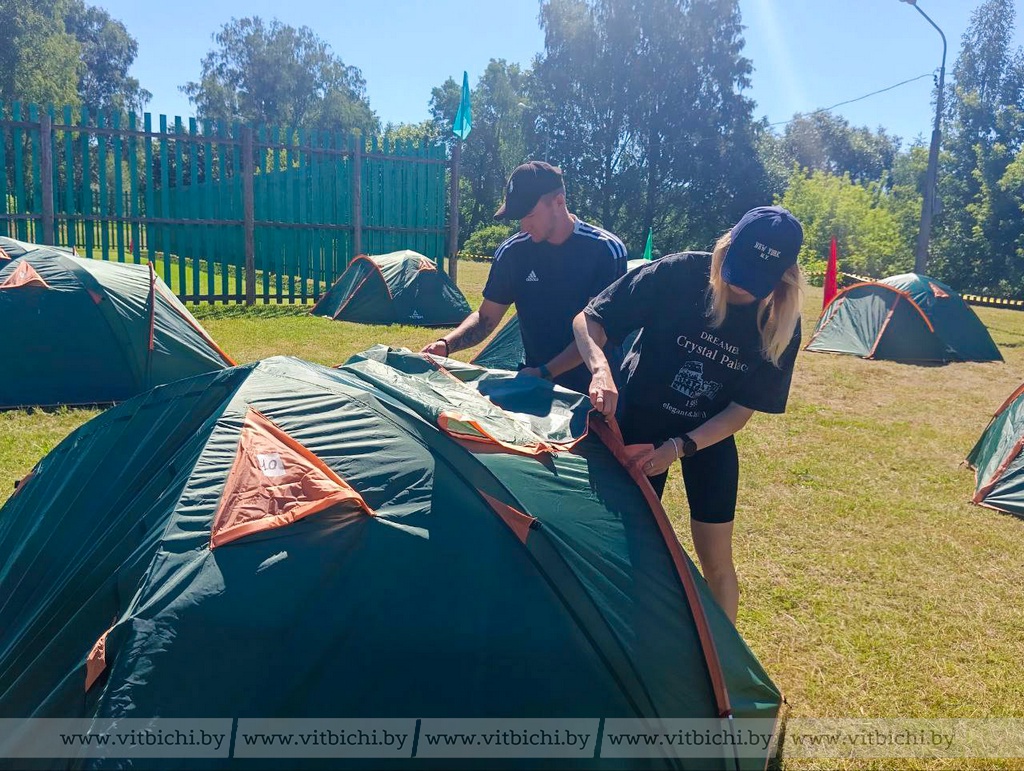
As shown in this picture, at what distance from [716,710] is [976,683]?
1852 mm

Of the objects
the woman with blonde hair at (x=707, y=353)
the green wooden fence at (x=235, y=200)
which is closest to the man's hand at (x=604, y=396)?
the woman with blonde hair at (x=707, y=353)

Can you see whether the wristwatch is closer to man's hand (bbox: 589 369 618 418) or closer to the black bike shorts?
the black bike shorts

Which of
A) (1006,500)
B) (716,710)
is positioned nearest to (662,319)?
(716,710)

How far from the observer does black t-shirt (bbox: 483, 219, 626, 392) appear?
4043mm

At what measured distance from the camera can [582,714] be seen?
2.39m

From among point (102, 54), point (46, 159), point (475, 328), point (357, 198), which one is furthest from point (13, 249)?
point (102, 54)

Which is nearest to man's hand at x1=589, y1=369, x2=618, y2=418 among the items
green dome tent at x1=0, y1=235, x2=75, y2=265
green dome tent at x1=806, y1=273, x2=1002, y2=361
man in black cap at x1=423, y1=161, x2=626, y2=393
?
man in black cap at x1=423, y1=161, x2=626, y2=393

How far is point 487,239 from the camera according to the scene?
3953cm

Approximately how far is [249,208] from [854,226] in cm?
3064

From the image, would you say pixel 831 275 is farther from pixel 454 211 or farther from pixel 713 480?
pixel 713 480

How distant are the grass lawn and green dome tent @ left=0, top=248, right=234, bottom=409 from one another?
345mm

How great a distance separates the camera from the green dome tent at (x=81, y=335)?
6.99m

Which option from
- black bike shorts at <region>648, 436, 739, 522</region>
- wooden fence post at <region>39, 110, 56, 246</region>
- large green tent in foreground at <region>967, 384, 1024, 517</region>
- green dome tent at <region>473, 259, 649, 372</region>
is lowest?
large green tent in foreground at <region>967, 384, 1024, 517</region>

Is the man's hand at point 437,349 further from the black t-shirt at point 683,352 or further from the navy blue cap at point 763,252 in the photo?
the navy blue cap at point 763,252
